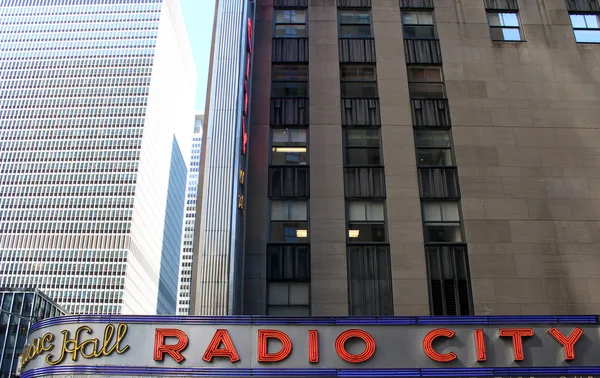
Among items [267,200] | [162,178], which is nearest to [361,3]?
[267,200]

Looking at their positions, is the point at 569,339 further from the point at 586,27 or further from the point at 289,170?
the point at 586,27

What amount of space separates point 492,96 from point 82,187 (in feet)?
499

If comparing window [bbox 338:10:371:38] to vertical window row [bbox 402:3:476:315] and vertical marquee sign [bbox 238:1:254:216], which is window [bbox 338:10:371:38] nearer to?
vertical window row [bbox 402:3:476:315]

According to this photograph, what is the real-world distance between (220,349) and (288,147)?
1218 centimetres

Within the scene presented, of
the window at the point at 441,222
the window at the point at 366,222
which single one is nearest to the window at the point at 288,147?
the window at the point at 366,222

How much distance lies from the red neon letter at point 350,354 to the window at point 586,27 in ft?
74.4

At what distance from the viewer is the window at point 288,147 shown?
2952 centimetres

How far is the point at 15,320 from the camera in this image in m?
99.2

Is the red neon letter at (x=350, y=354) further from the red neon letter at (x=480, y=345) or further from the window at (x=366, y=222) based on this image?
the window at (x=366, y=222)

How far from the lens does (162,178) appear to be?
197625 mm

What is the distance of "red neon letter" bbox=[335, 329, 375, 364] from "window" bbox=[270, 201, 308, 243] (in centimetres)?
726

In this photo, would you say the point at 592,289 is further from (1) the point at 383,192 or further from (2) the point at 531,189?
(1) the point at 383,192

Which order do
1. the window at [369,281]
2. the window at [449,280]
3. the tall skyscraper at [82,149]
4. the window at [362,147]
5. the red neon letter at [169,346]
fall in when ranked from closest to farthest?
the red neon letter at [169,346] → the window at [369,281] → the window at [449,280] → the window at [362,147] → the tall skyscraper at [82,149]

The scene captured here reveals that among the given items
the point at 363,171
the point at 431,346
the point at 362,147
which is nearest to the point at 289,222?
the point at 363,171
